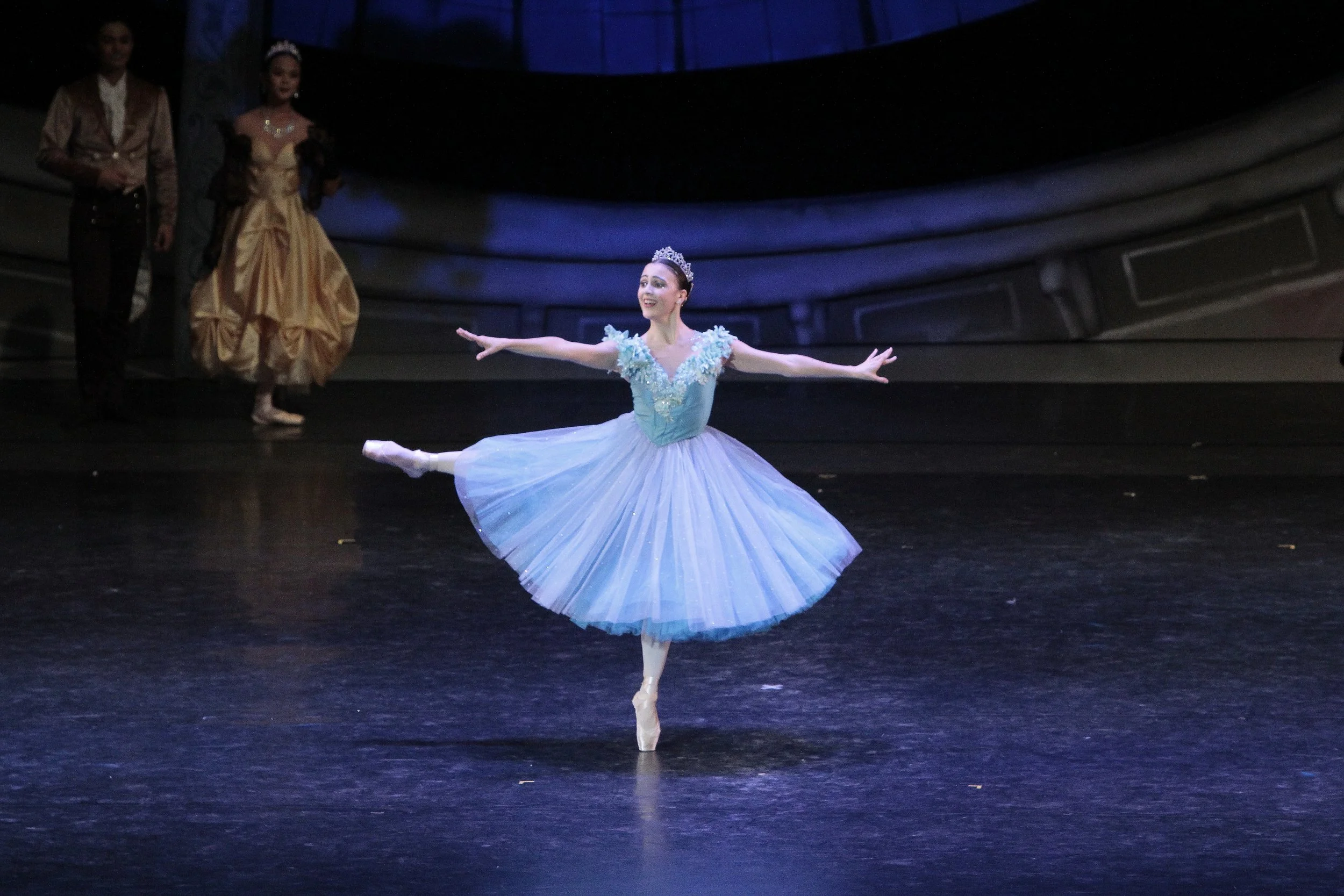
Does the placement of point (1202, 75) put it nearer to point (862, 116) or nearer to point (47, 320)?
point (862, 116)

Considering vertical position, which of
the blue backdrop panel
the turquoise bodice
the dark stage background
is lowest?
the turquoise bodice

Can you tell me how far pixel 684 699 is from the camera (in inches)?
178

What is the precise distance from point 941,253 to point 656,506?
8065mm

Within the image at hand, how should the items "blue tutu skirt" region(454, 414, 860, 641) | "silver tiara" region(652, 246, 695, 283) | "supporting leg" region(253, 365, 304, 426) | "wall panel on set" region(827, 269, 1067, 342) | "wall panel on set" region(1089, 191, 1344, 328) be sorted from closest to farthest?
"blue tutu skirt" region(454, 414, 860, 641) < "silver tiara" region(652, 246, 695, 283) < "supporting leg" region(253, 365, 304, 426) < "wall panel on set" region(1089, 191, 1344, 328) < "wall panel on set" region(827, 269, 1067, 342)

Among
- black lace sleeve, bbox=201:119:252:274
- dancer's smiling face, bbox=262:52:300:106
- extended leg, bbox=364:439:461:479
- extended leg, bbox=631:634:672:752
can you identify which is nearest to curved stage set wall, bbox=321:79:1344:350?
black lace sleeve, bbox=201:119:252:274

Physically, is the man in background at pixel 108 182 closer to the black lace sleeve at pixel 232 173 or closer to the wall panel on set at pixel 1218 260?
the black lace sleeve at pixel 232 173

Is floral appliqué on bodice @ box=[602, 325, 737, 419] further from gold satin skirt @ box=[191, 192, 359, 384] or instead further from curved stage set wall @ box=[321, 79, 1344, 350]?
curved stage set wall @ box=[321, 79, 1344, 350]

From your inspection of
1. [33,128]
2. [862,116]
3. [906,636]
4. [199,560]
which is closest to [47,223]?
[33,128]

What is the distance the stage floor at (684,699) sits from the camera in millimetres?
3383

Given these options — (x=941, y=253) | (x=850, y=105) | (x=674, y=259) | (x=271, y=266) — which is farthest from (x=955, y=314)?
(x=674, y=259)

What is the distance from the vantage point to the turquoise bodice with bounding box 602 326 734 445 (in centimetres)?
416

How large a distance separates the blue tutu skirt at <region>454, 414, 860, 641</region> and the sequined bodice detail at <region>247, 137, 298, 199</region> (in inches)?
171

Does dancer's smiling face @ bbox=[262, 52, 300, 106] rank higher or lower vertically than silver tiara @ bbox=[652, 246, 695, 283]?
higher

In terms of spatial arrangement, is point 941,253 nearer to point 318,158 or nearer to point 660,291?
point 318,158
